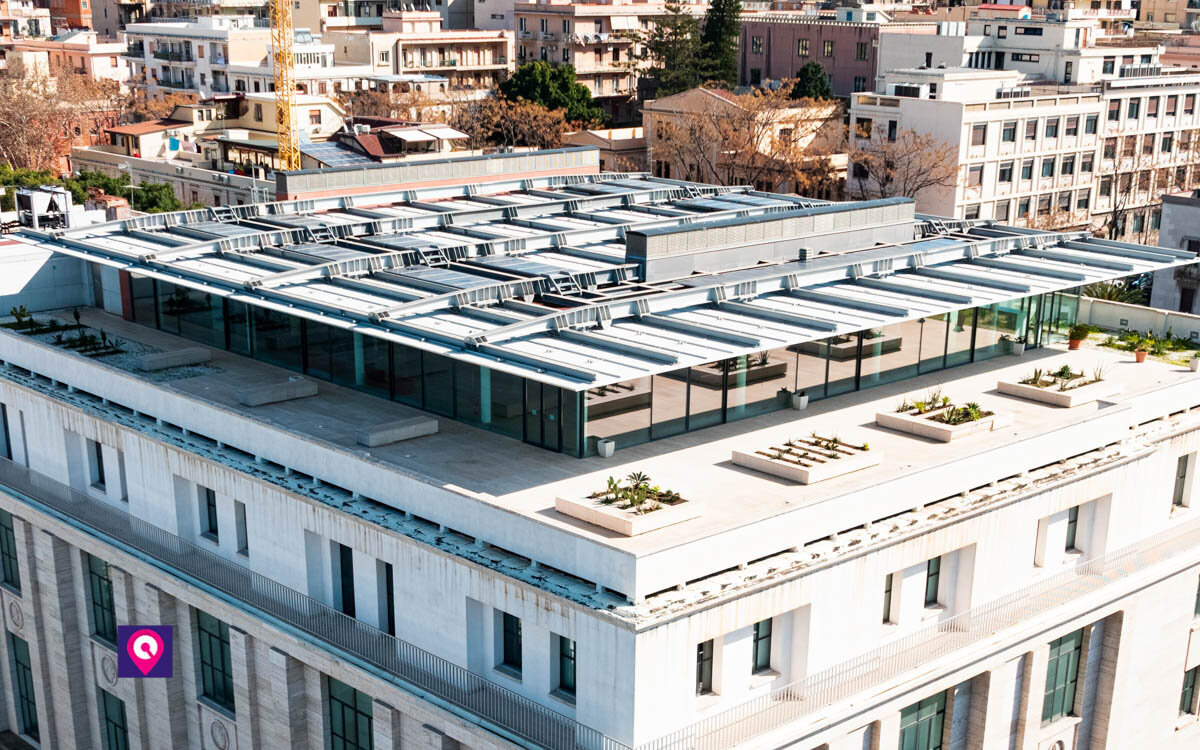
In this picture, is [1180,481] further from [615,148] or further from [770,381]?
[615,148]

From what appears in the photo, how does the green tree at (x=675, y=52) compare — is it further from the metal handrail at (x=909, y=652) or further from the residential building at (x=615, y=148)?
the metal handrail at (x=909, y=652)

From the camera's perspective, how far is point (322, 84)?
13088 centimetres

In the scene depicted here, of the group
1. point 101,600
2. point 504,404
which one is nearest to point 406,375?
point 504,404

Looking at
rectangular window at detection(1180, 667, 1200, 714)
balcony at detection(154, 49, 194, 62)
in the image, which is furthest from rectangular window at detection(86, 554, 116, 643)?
balcony at detection(154, 49, 194, 62)

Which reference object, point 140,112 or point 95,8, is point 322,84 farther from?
point 95,8

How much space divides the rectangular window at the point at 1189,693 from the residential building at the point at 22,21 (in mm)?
170735

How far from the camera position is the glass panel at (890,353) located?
4269 centimetres

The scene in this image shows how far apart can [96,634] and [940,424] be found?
2844 centimetres

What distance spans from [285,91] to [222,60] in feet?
112

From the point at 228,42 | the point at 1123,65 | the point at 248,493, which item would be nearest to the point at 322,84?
the point at 228,42

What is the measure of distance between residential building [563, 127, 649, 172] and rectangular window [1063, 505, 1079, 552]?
72.2 meters

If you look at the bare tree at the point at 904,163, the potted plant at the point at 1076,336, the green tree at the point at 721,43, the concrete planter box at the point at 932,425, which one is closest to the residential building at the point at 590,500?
the concrete planter box at the point at 932,425

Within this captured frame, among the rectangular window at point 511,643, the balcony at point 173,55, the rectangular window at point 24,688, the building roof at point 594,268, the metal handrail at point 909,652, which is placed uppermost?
the balcony at point 173,55

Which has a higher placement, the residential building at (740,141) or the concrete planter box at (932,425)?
the residential building at (740,141)
